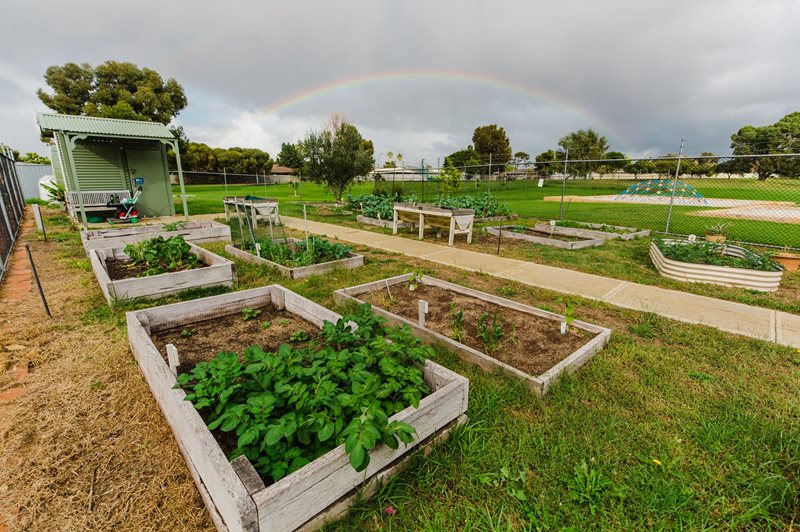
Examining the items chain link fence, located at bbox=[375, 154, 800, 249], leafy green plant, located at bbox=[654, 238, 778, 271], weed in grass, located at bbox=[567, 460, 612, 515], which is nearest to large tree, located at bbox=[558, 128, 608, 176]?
chain link fence, located at bbox=[375, 154, 800, 249]

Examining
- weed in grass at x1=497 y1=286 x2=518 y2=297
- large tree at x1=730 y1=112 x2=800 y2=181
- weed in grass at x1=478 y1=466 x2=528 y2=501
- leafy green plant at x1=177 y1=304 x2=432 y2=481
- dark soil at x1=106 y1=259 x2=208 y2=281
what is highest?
large tree at x1=730 y1=112 x2=800 y2=181

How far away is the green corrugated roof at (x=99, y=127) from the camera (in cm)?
Answer: 973

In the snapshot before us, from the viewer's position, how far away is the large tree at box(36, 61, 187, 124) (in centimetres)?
2536

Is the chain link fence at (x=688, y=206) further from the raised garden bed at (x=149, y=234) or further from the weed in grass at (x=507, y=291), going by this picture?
the raised garden bed at (x=149, y=234)

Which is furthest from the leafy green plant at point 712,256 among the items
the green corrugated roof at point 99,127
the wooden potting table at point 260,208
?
the green corrugated roof at point 99,127

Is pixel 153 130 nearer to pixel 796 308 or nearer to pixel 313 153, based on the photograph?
pixel 313 153

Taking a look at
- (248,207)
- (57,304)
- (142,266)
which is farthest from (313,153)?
(57,304)

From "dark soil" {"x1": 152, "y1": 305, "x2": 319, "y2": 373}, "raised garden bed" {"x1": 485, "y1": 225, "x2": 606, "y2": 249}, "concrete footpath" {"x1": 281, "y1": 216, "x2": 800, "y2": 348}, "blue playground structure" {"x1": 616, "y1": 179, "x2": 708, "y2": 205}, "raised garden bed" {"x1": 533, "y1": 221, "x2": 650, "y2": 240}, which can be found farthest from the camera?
"blue playground structure" {"x1": 616, "y1": 179, "x2": 708, "y2": 205}

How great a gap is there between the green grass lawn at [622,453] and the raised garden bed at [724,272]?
7.55ft

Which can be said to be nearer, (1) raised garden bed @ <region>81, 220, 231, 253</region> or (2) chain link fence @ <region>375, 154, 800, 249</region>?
(1) raised garden bed @ <region>81, 220, 231, 253</region>

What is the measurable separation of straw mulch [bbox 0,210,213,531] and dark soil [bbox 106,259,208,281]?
1.40 meters

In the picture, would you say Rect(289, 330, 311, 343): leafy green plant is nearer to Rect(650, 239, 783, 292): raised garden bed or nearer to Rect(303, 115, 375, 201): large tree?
Rect(650, 239, 783, 292): raised garden bed

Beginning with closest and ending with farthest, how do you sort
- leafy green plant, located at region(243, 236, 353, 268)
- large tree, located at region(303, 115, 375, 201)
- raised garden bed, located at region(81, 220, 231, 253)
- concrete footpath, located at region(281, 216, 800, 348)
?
concrete footpath, located at region(281, 216, 800, 348), leafy green plant, located at region(243, 236, 353, 268), raised garden bed, located at region(81, 220, 231, 253), large tree, located at region(303, 115, 375, 201)

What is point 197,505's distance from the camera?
5.82 ft
